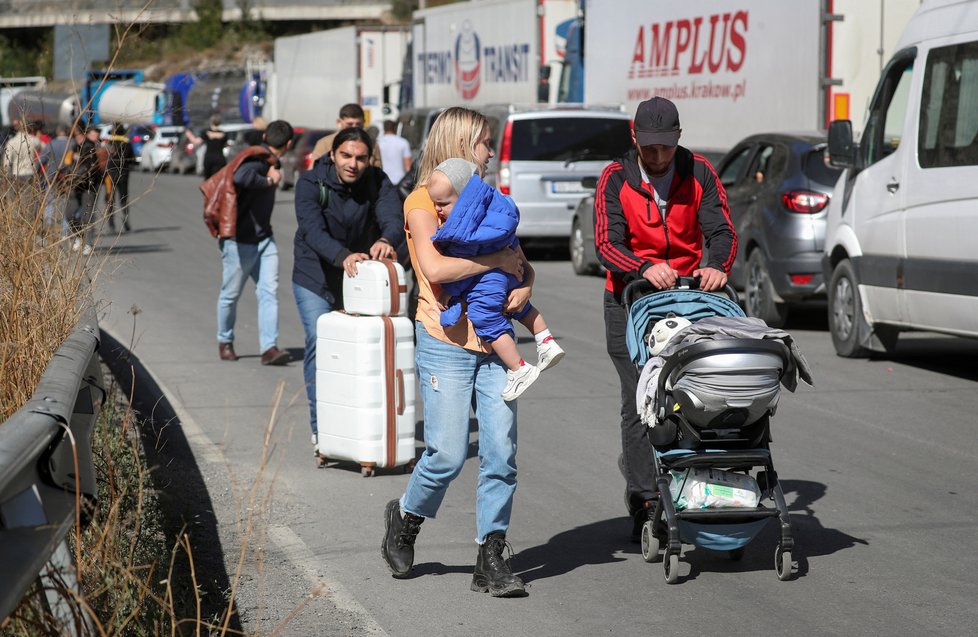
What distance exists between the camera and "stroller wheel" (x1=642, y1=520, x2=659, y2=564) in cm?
586

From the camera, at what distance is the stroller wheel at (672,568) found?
552cm

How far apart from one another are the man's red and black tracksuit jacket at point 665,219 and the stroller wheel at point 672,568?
1.16 m

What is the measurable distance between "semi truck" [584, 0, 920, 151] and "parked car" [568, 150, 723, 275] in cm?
90

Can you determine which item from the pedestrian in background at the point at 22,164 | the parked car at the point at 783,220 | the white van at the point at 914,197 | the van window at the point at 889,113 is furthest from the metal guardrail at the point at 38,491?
the parked car at the point at 783,220

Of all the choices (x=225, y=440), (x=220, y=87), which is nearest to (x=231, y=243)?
(x=225, y=440)

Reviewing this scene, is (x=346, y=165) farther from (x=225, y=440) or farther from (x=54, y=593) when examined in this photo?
(x=54, y=593)

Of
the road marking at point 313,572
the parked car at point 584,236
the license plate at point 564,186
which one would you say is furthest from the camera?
the license plate at point 564,186

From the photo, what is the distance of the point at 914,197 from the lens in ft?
34.3

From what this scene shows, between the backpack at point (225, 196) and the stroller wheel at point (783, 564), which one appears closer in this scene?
the stroller wheel at point (783, 564)

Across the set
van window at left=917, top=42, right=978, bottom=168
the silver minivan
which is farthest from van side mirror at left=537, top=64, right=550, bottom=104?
van window at left=917, top=42, right=978, bottom=168

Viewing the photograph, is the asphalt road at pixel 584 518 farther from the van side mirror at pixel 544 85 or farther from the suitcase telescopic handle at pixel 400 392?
the van side mirror at pixel 544 85

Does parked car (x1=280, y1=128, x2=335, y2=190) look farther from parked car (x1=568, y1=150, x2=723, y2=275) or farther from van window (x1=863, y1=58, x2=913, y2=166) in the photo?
van window (x1=863, y1=58, x2=913, y2=166)

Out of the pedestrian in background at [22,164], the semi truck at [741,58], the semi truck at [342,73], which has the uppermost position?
the semi truck at [342,73]

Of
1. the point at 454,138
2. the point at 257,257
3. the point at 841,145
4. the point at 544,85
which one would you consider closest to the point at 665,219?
the point at 454,138
